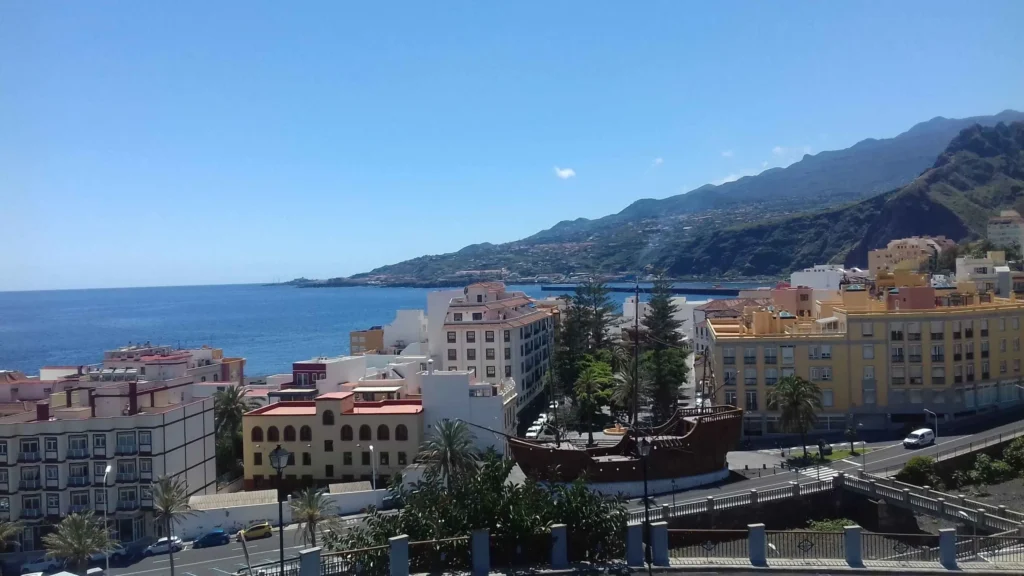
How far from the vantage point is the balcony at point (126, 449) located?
34719mm

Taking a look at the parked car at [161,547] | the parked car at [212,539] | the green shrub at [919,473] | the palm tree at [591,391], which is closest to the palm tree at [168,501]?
the parked car at [161,547]

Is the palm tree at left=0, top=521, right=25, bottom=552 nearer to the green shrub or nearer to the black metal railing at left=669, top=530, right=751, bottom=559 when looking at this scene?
the black metal railing at left=669, top=530, right=751, bottom=559

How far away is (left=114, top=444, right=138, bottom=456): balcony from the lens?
34.7 metres

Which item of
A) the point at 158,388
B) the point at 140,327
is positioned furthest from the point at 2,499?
the point at 140,327

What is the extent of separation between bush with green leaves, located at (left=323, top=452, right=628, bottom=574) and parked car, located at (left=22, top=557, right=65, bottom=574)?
67.5ft

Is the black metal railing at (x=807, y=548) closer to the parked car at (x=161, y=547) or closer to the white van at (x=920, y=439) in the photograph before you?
the white van at (x=920, y=439)

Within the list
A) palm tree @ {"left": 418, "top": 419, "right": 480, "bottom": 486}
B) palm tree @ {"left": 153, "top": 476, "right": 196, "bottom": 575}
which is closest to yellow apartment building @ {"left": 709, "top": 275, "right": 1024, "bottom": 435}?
palm tree @ {"left": 418, "top": 419, "right": 480, "bottom": 486}

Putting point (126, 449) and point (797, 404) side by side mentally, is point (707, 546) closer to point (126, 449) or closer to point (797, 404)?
point (797, 404)

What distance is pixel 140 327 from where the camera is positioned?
18812cm

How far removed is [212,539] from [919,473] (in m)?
30.4

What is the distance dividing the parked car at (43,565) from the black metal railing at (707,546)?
2365 centimetres

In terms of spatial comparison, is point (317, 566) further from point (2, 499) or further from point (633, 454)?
point (2, 499)

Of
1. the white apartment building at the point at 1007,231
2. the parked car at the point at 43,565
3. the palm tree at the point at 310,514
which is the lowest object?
the parked car at the point at 43,565

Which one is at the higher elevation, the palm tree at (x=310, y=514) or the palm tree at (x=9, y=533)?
the palm tree at (x=310, y=514)
